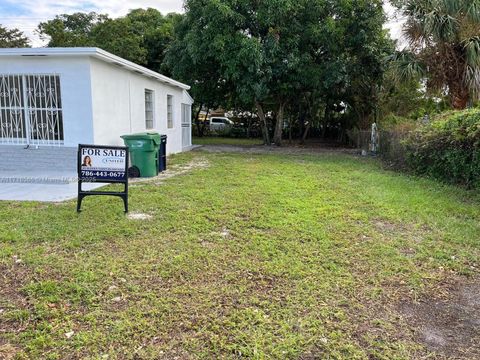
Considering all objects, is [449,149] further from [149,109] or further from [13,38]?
[13,38]

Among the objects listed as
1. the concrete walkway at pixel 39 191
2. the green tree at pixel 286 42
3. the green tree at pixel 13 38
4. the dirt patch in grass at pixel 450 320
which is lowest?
the dirt patch in grass at pixel 450 320

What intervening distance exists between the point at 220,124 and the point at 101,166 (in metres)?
24.9

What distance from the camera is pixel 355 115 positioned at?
1994cm

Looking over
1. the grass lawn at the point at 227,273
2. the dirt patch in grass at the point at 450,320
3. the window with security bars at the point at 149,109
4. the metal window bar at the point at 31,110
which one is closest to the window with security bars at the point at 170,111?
the window with security bars at the point at 149,109

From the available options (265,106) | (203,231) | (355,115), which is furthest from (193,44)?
(203,231)

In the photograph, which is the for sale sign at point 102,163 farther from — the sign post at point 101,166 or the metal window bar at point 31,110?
the metal window bar at point 31,110

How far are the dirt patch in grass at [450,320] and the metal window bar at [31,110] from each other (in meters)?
8.24

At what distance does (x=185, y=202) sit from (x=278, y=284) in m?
3.22

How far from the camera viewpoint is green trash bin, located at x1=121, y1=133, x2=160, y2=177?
865cm

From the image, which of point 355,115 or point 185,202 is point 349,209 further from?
point 355,115

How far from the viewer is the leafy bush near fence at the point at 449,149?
7.36 metres

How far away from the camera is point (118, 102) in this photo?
962 cm

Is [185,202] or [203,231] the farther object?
[185,202]

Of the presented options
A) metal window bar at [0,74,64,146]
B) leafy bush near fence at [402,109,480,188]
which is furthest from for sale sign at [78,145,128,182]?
leafy bush near fence at [402,109,480,188]
